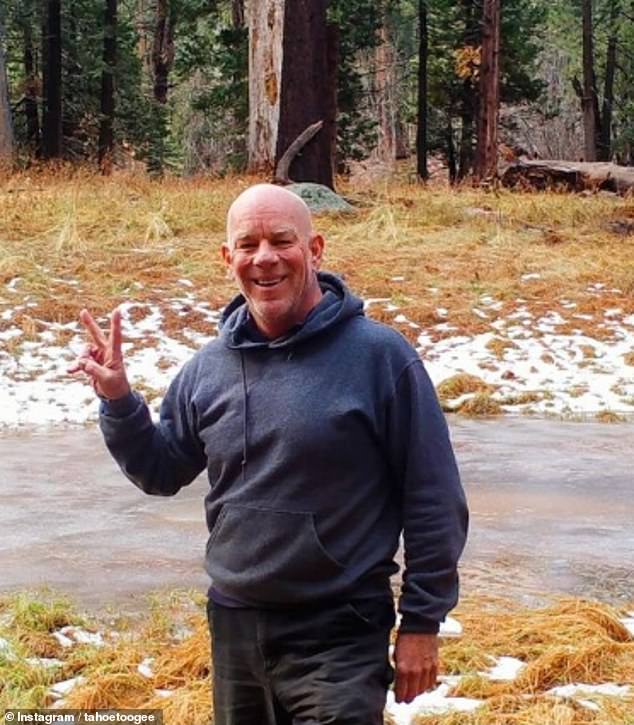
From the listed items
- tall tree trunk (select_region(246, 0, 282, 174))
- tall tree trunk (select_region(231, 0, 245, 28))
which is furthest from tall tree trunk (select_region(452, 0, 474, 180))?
tall tree trunk (select_region(246, 0, 282, 174))

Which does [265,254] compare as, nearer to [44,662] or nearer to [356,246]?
[44,662]

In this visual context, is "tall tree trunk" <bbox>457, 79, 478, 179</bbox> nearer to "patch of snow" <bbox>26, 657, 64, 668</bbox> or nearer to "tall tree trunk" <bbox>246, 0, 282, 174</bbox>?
"tall tree trunk" <bbox>246, 0, 282, 174</bbox>

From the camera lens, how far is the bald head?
2.59m

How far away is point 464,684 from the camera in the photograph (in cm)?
359

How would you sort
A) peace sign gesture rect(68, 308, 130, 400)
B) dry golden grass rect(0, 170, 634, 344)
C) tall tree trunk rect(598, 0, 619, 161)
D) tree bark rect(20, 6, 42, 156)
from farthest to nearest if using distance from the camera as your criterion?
tall tree trunk rect(598, 0, 619, 161), tree bark rect(20, 6, 42, 156), dry golden grass rect(0, 170, 634, 344), peace sign gesture rect(68, 308, 130, 400)

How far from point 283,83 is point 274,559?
47.3 ft

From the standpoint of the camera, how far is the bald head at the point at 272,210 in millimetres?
2586

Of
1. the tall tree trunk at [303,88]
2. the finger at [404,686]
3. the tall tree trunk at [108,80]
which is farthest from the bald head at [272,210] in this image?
the tall tree trunk at [108,80]

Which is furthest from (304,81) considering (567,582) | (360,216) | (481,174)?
(567,582)

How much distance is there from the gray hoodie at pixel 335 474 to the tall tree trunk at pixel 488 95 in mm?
20651

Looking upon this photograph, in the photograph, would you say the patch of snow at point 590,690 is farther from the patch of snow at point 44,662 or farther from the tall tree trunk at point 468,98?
the tall tree trunk at point 468,98

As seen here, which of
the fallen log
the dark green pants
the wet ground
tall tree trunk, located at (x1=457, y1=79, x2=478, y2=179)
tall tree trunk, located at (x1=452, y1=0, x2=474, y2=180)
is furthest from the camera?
tall tree trunk, located at (x1=457, y1=79, x2=478, y2=179)

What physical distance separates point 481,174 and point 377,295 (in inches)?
466

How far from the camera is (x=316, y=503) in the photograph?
2453 millimetres
